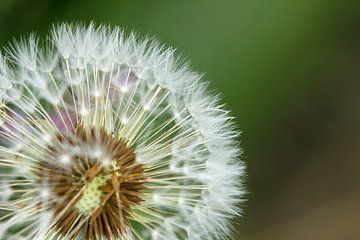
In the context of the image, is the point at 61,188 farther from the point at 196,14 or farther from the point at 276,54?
the point at 276,54

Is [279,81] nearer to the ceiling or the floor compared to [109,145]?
nearer to the ceiling

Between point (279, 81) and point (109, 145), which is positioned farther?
point (279, 81)

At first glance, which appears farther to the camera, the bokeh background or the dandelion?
the bokeh background

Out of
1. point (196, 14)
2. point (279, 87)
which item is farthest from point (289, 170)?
point (196, 14)

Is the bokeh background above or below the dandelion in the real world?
above

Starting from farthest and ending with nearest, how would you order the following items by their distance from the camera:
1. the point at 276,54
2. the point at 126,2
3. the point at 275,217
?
the point at 275,217 → the point at 276,54 → the point at 126,2
